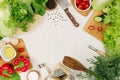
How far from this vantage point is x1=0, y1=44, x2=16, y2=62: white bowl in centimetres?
200

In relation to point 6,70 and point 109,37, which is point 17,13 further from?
point 109,37

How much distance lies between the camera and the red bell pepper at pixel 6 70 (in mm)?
1996

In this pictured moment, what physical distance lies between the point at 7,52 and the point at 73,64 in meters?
0.36

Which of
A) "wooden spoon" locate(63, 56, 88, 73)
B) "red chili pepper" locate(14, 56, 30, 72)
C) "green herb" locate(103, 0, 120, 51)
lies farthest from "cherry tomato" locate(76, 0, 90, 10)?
"red chili pepper" locate(14, 56, 30, 72)

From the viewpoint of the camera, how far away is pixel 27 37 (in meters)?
2.03

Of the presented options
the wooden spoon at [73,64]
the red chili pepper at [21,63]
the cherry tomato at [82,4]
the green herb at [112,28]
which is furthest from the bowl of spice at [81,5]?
the red chili pepper at [21,63]

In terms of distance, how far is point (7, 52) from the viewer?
6.61 feet

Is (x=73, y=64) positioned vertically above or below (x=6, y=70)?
below

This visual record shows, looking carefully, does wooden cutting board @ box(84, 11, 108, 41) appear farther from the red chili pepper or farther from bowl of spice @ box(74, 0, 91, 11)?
the red chili pepper

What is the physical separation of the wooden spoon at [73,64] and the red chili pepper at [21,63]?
206 mm

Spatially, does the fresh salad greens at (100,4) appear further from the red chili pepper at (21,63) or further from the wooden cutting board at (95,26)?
the red chili pepper at (21,63)

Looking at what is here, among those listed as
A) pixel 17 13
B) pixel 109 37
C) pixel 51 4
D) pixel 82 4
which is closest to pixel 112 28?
pixel 109 37

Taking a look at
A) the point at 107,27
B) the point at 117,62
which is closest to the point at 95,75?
the point at 117,62

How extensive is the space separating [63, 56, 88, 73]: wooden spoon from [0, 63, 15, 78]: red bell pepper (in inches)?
11.5
